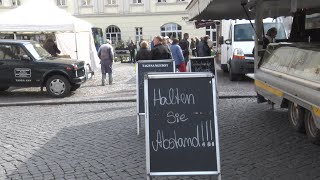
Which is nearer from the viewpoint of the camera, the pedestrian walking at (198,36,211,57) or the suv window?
the suv window

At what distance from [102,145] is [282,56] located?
3478mm

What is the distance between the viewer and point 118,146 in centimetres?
663

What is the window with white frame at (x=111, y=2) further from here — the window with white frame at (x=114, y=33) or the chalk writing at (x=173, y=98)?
the chalk writing at (x=173, y=98)

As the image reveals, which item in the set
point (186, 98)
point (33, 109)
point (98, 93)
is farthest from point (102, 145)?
point (98, 93)

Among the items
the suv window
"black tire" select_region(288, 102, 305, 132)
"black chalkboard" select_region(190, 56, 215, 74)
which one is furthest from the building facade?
"black tire" select_region(288, 102, 305, 132)

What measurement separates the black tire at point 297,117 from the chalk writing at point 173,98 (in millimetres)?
2865

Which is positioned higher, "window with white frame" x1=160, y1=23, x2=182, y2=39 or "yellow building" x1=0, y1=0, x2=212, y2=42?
"yellow building" x1=0, y1=0, x2=212, y2=42

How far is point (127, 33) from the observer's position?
1740 inches

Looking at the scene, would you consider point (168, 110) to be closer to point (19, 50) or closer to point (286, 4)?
point (286, 4)

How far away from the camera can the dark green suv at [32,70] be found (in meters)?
12.3

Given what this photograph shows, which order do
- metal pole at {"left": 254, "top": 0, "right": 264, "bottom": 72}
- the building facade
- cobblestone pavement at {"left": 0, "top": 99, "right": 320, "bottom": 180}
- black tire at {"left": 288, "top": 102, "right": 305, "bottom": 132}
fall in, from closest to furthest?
cobblestone pavement at {"left": 0, "top": 99, "right": 320, "bottom": 180}
black tire at {"left": 288, "top": 102, "right": 305, "bottom": 132}
metal pole at {"left": 254, "top": 0, "right": 264, "bottom": 72}
the building facade

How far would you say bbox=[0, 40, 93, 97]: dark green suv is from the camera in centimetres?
1233

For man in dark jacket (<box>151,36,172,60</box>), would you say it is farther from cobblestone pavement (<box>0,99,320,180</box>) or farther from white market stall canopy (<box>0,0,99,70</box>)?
white market stall canopy (<box>0,0,99,70</box>)

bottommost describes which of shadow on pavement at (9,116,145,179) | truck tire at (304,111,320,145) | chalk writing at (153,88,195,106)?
shadow on pavement at (9,116,145,179)
